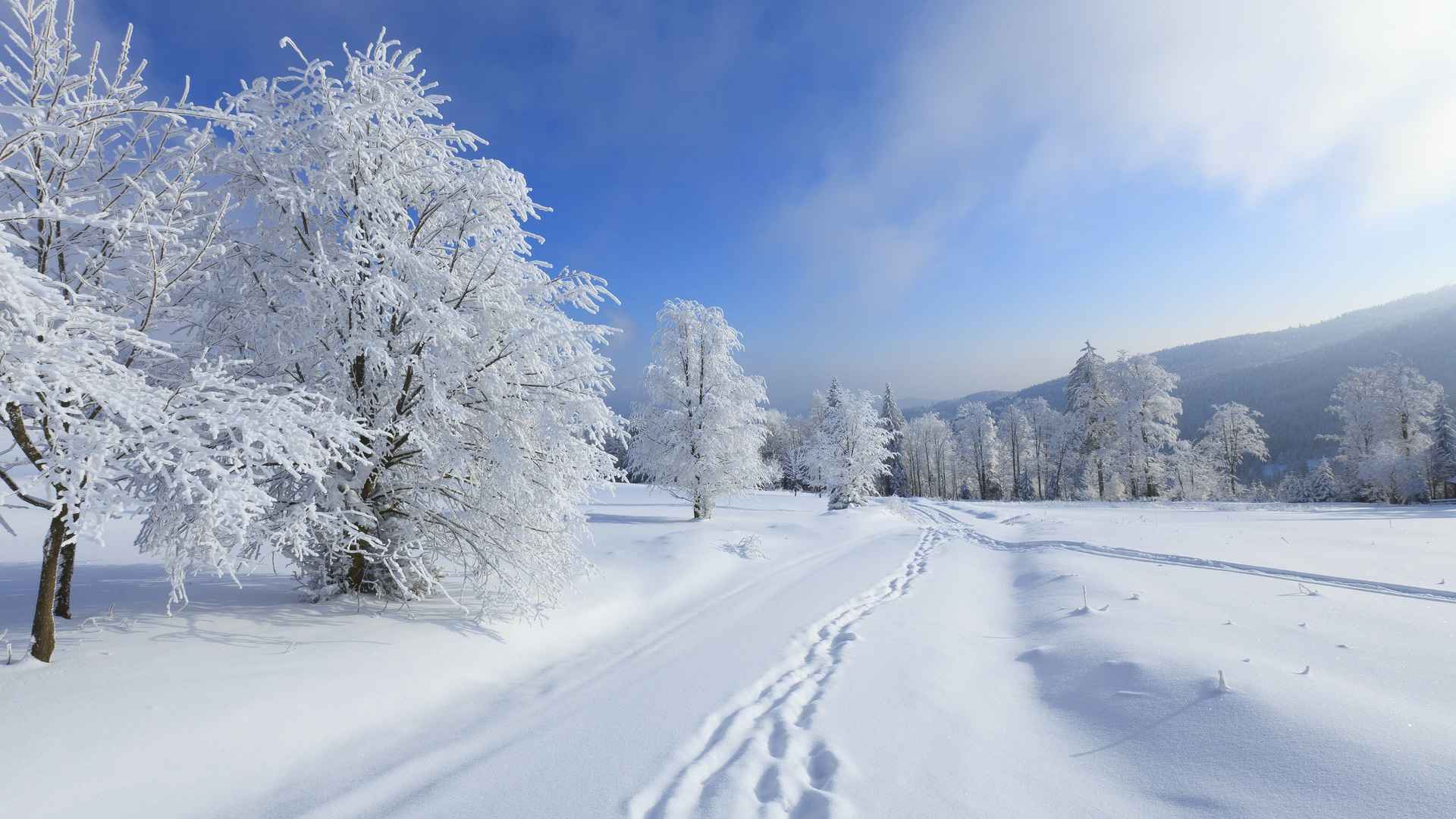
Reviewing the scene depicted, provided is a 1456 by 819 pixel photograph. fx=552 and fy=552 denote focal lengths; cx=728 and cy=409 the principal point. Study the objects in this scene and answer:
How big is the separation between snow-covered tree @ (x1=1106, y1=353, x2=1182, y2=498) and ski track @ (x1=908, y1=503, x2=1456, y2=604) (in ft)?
73.6

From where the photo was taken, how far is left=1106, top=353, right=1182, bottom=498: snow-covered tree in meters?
34.3

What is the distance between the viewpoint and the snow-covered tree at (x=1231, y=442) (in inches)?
1560

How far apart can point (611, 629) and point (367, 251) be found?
6.05 m

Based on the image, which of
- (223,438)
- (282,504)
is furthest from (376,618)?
(223,438)

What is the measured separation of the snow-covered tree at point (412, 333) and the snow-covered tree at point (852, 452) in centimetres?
2486

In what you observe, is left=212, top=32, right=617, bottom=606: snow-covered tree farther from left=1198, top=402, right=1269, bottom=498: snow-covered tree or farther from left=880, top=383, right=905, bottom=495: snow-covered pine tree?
left=880, top=383, right=905, bottom=495: snow-covered pine tree

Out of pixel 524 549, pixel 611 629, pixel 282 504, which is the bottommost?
pixel 611 629

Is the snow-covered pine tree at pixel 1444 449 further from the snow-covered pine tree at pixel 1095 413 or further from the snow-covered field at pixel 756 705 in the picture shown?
the snow-covered field at pixel 756 705

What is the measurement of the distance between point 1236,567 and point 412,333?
13.8m

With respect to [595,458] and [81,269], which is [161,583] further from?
[595,458]

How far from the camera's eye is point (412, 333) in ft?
21.7

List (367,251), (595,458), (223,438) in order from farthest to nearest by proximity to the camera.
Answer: (595,458) < (367,251) < (223,438)

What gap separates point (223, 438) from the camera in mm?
5625

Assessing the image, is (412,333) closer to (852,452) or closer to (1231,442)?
(852,452)
